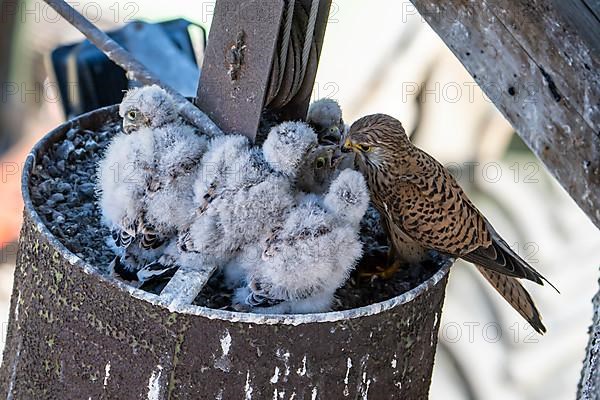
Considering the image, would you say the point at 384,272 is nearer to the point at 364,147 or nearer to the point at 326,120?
the point at 364,147

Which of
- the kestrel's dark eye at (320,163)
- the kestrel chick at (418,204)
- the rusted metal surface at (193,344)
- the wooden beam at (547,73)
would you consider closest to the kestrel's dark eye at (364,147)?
the kestrel chick at (418,204)

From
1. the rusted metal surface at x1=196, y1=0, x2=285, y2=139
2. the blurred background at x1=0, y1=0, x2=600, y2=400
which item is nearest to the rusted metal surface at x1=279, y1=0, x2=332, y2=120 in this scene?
the rusted metal surface at x1=196, y1=0, x2=285, y2=139

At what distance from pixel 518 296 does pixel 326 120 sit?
2.33 ft

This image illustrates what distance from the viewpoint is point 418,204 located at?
231 centimetres

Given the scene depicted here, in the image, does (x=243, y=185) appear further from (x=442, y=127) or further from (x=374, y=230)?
(x=442, y=127)

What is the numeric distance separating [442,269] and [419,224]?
0.47ft

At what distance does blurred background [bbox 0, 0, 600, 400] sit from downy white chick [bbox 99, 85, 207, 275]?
112 inches

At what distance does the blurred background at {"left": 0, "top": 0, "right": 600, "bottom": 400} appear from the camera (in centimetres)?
505

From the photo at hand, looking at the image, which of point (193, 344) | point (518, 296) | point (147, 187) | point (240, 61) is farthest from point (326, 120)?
point (193, 344)

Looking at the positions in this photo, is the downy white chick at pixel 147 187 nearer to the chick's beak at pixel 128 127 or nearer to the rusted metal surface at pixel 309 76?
the chick's beak at pixel 128 127

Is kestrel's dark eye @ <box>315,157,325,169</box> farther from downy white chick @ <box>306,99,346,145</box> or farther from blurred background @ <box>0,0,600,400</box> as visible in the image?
blurred background @ <box>0,0,600,400</box>

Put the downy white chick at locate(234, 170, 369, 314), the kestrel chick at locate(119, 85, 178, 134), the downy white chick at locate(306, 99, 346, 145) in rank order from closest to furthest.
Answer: the downy white chick at locate(234, 170, 369, 314) → the kestrel chick at locate(119, 85, 178, 134) → the downy white chick at locate(306, 99, 346, 145)

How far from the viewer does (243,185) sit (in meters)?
2.11

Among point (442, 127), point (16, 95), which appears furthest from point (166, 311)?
point (16, 95)
